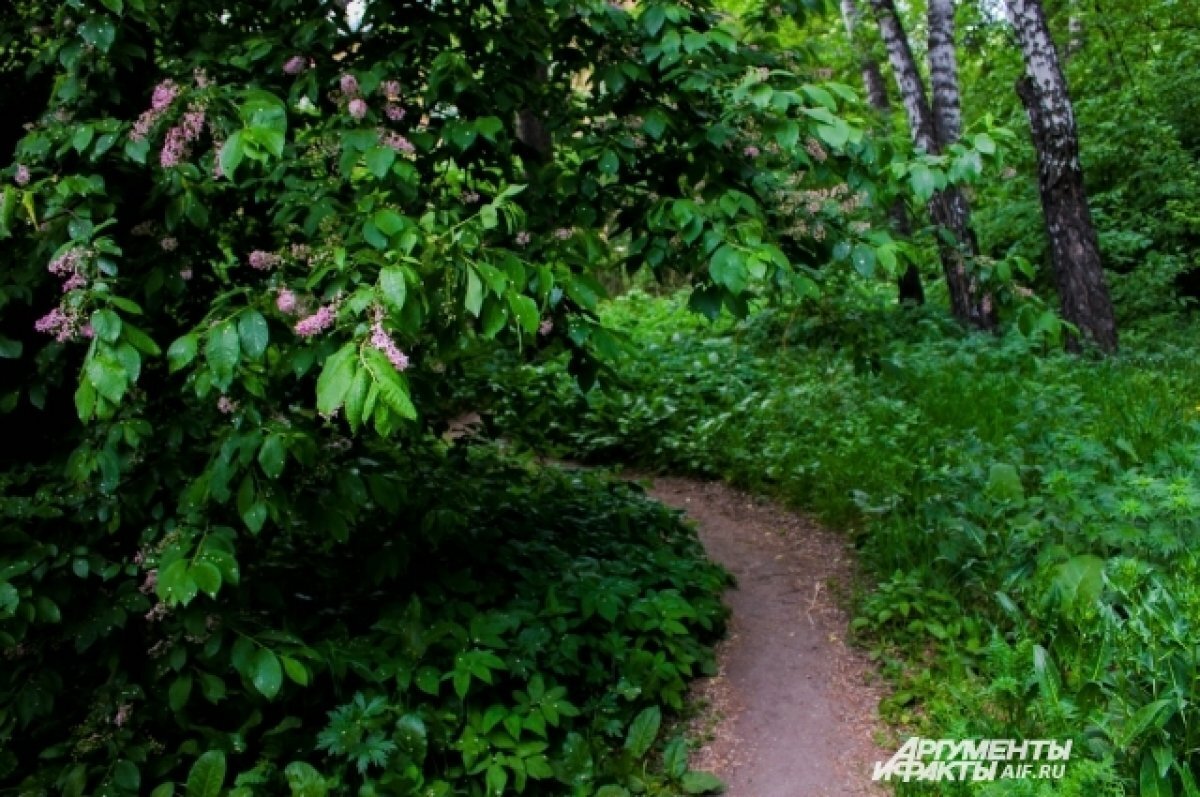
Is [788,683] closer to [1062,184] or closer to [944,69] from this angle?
[1062,184]

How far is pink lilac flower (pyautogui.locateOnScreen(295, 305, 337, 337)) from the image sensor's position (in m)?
2.34

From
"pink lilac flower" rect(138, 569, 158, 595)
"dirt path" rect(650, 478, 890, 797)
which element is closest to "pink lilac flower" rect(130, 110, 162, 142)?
"pink lilac flower" rect(138, 569, 158, 595)

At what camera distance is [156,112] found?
2.88 metres

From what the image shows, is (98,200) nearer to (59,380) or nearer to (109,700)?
(59,380)

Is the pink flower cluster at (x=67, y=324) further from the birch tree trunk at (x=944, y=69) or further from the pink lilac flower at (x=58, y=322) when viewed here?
the birch tree trunk at (x=944, y=69)

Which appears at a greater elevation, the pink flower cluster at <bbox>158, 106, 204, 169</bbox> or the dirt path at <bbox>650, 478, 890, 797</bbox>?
the pink flower cluster at <bbox>158, 106, 204, 169</bbox>

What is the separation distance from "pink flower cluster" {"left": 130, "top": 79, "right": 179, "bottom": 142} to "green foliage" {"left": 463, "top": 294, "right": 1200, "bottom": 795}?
198 cm

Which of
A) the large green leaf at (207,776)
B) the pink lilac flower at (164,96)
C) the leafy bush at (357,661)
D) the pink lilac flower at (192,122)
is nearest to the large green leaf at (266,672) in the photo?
the leafy bush at (357,661)

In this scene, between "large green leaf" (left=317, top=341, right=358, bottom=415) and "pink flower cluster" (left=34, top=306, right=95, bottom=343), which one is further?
"pink flower cluster" (left=34, top=306, right=95, bottom=343)

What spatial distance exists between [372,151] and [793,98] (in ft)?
4.64

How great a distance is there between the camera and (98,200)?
117 inches

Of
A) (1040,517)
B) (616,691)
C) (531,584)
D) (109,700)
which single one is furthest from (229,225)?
(1040,517)

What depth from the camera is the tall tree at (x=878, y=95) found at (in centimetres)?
1084

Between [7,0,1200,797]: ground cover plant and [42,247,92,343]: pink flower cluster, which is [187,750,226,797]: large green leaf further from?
[42,247,92,343]: pink flower cluster
